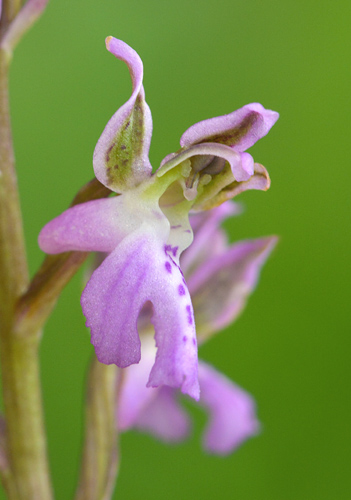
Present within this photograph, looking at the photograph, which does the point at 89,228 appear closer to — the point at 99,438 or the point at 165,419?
the point at 99,438

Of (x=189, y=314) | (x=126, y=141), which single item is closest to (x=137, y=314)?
(x=189, y=314)

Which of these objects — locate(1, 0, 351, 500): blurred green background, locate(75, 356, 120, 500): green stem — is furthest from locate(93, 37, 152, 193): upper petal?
locate(1, 0, 351, 500): blurred green background

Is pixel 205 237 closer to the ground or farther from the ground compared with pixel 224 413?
farther from the ground

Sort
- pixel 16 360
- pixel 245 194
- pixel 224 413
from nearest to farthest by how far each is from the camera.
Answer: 1. pixel 16 360
2. pixel 224 413
3. pixel 245 194

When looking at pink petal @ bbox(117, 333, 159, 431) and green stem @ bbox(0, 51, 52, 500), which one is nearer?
green stem @ bbox(0, 51, 52, 500)

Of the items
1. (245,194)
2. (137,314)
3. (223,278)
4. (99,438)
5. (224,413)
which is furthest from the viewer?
(245,194)

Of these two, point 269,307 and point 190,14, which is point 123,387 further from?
point 190,14

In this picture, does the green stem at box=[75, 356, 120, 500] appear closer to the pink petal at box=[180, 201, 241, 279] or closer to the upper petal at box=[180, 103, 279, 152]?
the pink petal at box=[180, 201, 241, 279]

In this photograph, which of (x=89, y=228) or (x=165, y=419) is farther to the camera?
(x=165, y=419)
